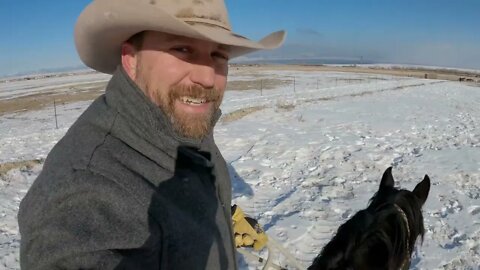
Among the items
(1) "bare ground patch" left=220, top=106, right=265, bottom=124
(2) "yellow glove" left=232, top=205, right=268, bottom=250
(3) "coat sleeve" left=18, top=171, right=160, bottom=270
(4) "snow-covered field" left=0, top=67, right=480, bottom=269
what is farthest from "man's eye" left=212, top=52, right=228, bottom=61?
(1) "bare ground patch" left=220, top=106, right=265, bottom=124

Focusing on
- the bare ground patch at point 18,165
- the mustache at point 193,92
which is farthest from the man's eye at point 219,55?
the bare ground patch at point 18,165

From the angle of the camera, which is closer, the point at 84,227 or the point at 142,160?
the point at 84,227

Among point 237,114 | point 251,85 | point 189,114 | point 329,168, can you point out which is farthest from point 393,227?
point 251,85

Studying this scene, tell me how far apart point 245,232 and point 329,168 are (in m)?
4.98

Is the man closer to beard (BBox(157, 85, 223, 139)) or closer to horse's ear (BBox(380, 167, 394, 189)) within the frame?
beard (BBox(157, 85, 223, 139))

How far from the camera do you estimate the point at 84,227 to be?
0.98 m

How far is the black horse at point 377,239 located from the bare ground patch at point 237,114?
969 cm

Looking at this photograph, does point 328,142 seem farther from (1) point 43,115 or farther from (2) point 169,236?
(1) point 43,115

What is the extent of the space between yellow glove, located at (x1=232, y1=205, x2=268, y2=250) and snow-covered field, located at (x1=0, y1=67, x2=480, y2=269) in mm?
1451

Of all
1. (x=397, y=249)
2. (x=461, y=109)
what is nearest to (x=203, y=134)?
(x=397, y=249)

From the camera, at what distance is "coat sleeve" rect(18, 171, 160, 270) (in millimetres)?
947

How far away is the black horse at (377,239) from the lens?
72.7 inches

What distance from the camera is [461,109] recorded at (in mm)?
15023

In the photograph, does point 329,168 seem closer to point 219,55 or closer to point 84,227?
point 219,55
